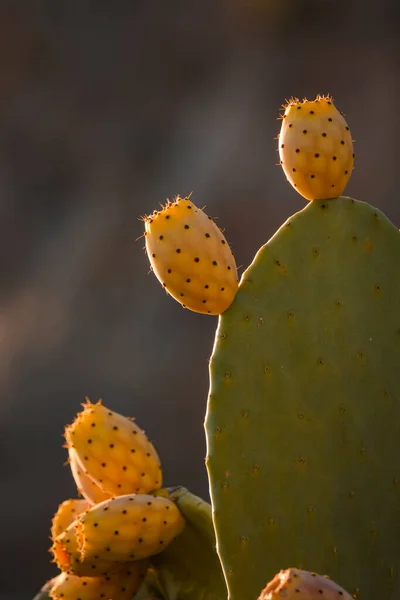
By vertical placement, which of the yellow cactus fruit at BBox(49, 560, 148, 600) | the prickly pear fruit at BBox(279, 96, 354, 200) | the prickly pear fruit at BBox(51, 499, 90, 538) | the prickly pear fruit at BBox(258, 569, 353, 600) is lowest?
the yellow cactus fruit at BBox(49, 560, 148, 600)

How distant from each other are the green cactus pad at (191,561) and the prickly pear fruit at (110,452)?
0.05m

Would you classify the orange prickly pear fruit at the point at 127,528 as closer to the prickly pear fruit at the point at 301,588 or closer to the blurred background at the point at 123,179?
the prickly pear fruit at the point at 301,588

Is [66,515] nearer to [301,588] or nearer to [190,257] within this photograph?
[190,257]

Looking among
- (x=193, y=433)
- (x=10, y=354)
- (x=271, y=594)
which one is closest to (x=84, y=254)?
(x=10, y=354)

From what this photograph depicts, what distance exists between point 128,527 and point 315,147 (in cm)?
42

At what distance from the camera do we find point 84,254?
453 centimetres

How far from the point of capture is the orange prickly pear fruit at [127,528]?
988 mm

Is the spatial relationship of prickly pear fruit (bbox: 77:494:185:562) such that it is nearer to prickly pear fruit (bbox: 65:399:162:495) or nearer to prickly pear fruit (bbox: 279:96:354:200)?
prickly pear fruit (bbox: 65:399:162:495)

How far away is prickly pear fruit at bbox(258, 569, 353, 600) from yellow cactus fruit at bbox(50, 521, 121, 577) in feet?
1.28

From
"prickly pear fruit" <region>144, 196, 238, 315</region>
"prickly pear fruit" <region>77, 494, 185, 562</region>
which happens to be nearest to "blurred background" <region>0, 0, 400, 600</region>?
"prickly pear fruit" <region>77, 494, 185, 562</region>

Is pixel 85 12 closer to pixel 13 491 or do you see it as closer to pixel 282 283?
pixel 13 491

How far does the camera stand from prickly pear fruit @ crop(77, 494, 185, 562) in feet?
3.24

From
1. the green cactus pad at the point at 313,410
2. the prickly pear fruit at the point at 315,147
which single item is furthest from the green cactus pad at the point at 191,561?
the prickly pear fruit at the point at 315,147

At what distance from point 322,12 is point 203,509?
11.4 feet
